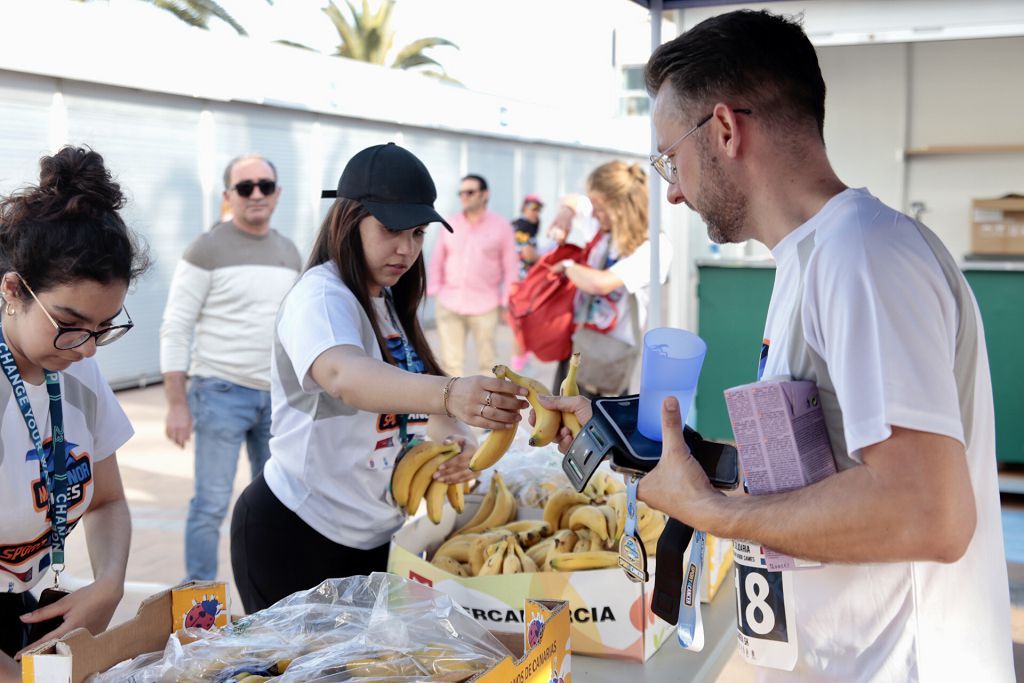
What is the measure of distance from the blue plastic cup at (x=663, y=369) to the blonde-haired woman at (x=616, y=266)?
149 inches

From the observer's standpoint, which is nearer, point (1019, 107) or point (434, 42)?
point (1019, 107)

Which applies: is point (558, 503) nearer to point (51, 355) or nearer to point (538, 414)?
point (538, 414)

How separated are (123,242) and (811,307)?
A: 4.49ft

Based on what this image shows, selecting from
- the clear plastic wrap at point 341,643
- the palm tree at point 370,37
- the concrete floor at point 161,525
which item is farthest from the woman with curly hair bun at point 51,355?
the palm tree at point 370,37

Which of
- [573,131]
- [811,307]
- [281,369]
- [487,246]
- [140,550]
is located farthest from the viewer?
[573,131]

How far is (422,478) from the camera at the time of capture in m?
2.50

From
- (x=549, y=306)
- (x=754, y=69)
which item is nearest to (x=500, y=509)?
(x=754, y=69)

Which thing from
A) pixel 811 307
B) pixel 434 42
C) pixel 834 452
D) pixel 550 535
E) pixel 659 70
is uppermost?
pixel 434 42

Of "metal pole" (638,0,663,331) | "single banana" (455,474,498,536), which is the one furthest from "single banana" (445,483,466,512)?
"metal pole" (638,0,663,331)

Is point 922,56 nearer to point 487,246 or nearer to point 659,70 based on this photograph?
point 487,246

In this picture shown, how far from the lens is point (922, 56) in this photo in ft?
30.4

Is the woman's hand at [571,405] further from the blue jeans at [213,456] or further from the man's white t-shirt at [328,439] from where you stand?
the blue jeans at [213,456]

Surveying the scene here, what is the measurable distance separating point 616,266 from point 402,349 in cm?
311

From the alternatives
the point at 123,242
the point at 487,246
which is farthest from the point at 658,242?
the point at 487,246
